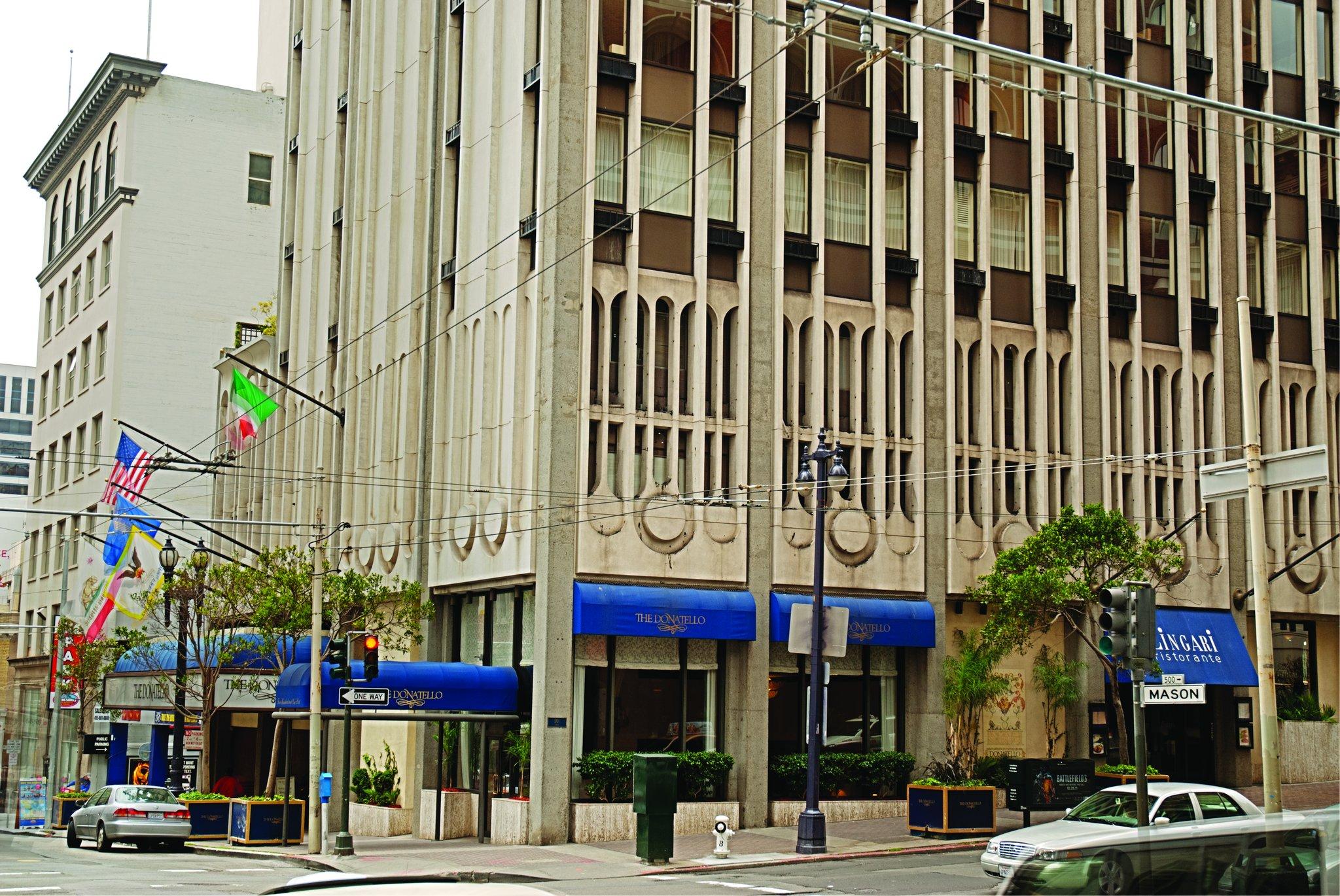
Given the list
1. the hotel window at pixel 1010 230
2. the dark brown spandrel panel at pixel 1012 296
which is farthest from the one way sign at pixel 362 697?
the hotel window at pixel 1010 230

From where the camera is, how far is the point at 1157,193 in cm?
3938

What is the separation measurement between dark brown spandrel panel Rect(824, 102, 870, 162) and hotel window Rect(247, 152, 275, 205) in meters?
35.9

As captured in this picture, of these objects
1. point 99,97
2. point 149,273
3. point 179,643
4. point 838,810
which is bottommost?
point 838,810

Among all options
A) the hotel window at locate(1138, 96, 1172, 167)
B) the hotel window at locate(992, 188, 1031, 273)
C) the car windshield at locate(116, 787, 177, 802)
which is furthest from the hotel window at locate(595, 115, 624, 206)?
the car windshield at locate(116, 787, 177, 802)

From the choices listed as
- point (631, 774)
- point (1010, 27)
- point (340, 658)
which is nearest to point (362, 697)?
point (340, 658)

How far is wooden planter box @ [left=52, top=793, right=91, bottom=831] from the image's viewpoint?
4256 cm

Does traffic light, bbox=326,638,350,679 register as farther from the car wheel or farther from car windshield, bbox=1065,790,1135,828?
the car wheel

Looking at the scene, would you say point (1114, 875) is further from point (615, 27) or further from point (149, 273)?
point (149, 273)

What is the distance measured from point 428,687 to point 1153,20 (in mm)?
25509

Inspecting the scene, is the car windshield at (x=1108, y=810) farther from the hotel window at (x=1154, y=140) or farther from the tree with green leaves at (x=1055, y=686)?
the hotel window at (x=1154, y=140)

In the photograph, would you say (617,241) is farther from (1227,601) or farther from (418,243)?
(1227,601)

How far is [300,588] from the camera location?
1414 inches

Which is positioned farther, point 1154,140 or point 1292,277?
point 1292,277

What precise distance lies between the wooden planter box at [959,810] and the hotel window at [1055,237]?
48.3 ft
